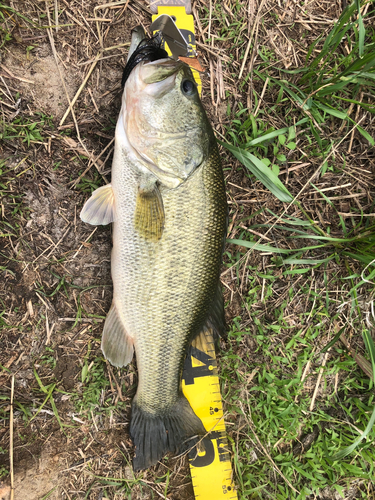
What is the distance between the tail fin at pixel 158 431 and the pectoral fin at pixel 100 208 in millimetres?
1424

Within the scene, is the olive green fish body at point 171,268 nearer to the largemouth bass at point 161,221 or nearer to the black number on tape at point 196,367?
the largemouth bass at point 161,221

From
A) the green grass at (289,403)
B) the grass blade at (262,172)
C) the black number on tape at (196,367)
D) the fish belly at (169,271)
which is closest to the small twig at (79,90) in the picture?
the fish belly at (169,271)

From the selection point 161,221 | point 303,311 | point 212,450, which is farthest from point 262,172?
point 212,450

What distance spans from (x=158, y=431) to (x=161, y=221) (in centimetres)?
155

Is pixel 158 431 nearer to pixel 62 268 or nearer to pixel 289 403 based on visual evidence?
pixel 289 403

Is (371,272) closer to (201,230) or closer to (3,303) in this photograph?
(201,230)

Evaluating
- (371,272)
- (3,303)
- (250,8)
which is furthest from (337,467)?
(250,8)

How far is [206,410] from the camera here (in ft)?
8.31

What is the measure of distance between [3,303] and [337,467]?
118 inches

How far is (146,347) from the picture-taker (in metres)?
2.11

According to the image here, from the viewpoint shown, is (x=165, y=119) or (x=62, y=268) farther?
(x=62, y=268)

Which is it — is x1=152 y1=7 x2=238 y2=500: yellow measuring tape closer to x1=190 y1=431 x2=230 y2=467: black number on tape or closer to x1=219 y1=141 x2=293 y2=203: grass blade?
x1=190 y1=431 x2=230 y2=467: black number on tape

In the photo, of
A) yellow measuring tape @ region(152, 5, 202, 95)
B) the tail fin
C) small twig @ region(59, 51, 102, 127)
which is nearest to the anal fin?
the tail fin

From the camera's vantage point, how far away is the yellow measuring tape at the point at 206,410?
243cm
